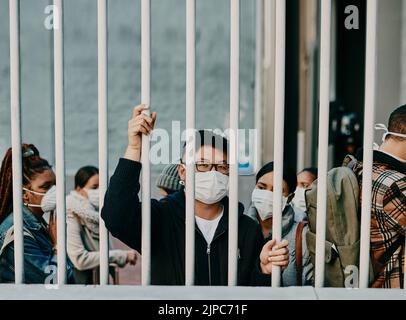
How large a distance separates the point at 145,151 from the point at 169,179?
561 mm

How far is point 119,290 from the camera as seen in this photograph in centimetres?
205

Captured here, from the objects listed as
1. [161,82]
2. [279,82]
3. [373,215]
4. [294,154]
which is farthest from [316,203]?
[294,154]

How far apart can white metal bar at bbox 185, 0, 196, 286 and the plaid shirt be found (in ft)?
1.94

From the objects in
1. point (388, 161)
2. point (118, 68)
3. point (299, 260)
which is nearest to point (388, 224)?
point (388, 161)

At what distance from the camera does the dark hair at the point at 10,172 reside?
2.40 meters

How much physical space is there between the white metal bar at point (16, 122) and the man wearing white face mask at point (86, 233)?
44.8 inches

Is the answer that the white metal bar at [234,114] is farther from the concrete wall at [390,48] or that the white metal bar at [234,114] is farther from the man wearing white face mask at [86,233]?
A: the concrete wall at [390,48]

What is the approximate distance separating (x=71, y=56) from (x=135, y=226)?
2757 mm

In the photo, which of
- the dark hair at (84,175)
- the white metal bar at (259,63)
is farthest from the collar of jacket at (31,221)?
the white metal bar at (259,63)

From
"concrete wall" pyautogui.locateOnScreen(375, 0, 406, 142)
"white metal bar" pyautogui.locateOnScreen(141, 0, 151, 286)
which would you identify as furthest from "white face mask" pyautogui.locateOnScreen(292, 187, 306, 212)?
"concrete wall" pyautogui.locateOnScreen(375, 0, 406, 142)

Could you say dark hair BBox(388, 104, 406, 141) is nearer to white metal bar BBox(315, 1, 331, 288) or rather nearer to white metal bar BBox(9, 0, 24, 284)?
white metal bar BBox(315, 1, 331, 288)

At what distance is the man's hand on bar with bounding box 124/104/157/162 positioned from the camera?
2.06 m

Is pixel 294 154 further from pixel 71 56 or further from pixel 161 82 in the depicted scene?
pixel 71 56

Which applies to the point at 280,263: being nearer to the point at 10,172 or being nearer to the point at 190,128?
the point at 190,128
